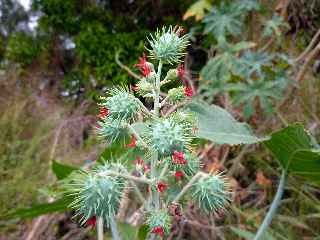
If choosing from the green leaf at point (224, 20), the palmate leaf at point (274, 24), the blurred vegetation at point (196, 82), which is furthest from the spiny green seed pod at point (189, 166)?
the green leaf at point (224, 20)

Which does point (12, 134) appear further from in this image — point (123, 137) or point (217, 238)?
point (123, 137)

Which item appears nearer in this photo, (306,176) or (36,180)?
(306,176)

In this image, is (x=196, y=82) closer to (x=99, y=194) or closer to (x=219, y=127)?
(x=219, y=127)

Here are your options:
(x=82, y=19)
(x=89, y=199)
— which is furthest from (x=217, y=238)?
(x=82, y=19)

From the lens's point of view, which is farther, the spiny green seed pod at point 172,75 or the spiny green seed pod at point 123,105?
the spiny green seed pod at point 172,75

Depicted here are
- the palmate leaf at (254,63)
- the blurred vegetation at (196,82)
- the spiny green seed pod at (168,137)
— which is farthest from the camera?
the palmate leaf at (254,63)

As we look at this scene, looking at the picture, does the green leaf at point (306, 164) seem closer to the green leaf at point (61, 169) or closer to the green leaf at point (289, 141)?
the green leaf at point (289, 141)

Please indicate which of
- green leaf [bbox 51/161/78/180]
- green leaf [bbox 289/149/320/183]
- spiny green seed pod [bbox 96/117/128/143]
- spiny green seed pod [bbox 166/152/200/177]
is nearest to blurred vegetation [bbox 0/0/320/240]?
green leaf [bbox 289/149/320/183]
